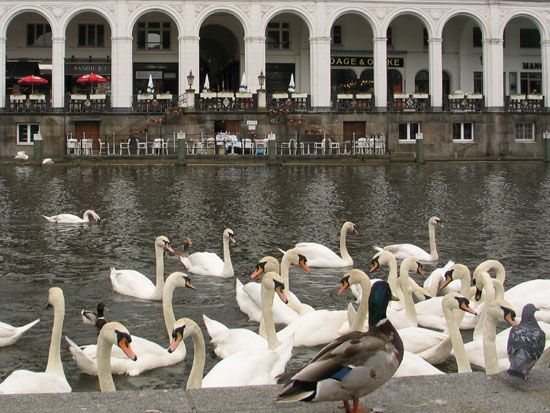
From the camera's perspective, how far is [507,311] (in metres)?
7.47

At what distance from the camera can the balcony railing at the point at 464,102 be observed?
51062 millimetres

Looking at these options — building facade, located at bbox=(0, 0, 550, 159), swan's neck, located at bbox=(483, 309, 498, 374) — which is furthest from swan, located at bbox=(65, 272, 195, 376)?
building facade, located at bbox=(0, 0, 550, 159)

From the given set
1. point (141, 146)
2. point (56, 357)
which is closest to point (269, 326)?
point (56, 357)

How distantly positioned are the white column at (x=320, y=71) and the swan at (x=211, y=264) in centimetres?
3681

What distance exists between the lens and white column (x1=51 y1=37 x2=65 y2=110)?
161 feet

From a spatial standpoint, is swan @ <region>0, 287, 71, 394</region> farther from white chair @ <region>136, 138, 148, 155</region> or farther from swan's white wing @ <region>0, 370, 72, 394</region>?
white chair @ <region>136, 138, 148, 155</region>

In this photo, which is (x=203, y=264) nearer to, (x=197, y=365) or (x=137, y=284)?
(x=137, y=284)

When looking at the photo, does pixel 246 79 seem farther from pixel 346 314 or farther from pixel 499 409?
pixel 499 409

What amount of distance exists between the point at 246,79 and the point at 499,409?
46212 millimetres

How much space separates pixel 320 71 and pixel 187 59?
314 inches

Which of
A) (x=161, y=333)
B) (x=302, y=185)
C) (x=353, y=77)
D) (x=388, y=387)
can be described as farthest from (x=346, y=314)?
(x=353, y=77)

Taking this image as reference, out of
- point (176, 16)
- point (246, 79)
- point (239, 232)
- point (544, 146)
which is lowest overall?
point (239, 232)

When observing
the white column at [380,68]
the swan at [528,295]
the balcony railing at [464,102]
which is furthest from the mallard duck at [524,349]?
the balcony railing at [464,102]

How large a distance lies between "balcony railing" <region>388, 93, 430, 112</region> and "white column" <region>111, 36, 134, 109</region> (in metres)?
15.4
